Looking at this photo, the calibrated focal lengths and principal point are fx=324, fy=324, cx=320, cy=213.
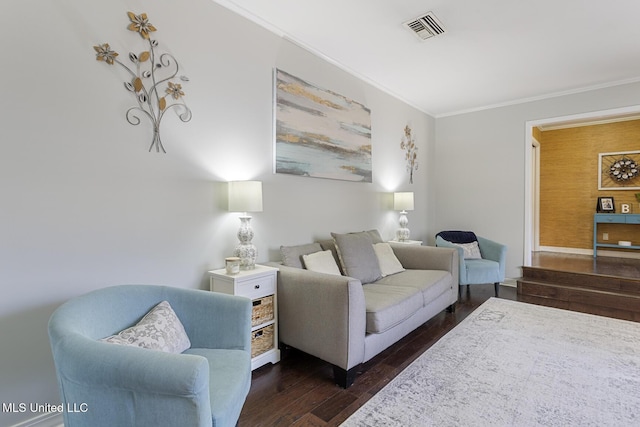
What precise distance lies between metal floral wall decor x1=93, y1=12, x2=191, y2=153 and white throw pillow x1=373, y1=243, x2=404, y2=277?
216 centimetres

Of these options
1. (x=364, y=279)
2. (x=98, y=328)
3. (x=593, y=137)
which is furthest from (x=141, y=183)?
(x=593, y=137)

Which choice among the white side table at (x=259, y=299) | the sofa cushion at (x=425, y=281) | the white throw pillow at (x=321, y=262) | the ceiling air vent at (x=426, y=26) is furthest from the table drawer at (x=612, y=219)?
the white side table at (x=259, y=299)

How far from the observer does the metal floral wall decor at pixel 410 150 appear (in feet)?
15.4

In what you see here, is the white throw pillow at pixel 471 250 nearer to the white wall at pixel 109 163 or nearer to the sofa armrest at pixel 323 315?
the white wall at pixel 109 163

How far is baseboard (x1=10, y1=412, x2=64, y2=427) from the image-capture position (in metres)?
1.58

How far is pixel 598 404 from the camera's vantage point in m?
1.85

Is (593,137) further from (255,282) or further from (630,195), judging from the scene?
(255,282)

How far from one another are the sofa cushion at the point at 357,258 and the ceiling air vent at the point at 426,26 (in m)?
1.89

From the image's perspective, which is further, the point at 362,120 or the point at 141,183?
the point at 362,120

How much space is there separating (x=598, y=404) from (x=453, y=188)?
12.6ft

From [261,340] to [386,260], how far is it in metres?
1.53

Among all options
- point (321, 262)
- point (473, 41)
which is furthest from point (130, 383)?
point (473, 41)

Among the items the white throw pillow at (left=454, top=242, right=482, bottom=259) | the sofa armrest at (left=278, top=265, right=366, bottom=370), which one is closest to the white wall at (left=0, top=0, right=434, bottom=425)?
the sofa armrest at (left=278, top=265, right=366, bottom=370)

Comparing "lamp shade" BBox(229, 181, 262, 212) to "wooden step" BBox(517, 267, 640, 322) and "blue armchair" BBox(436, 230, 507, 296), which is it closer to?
"blue armchair" BBox(436, 230, 507, 296)
